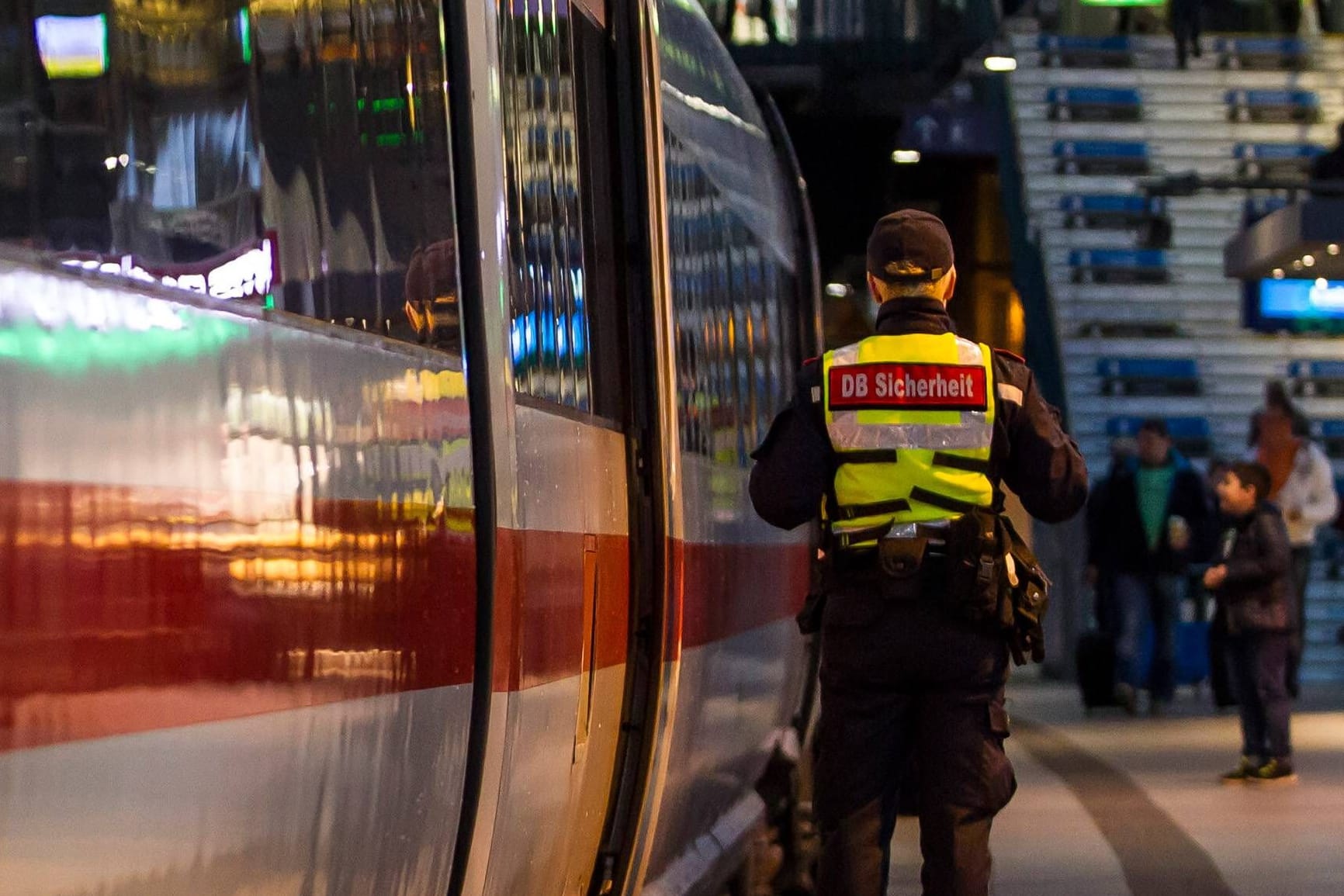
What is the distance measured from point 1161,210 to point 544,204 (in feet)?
78.7

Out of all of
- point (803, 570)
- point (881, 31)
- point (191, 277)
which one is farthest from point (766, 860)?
point (881, 31)

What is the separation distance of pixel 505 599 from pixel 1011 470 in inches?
79.4

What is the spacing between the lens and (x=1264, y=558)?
40.2 feet

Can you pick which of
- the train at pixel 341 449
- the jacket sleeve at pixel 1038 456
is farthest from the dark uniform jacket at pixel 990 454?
the train at pixel 341 449

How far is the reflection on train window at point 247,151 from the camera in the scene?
226cm

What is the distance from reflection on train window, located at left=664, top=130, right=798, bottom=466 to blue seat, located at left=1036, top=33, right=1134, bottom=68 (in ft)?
73.9

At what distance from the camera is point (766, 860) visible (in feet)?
28.1

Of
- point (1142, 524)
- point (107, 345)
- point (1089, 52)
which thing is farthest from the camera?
point (1089, 52)

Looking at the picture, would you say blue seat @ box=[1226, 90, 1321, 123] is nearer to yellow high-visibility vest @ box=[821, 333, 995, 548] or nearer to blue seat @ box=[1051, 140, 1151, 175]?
blue seat @ box=[1051, 140, 1151, 175]

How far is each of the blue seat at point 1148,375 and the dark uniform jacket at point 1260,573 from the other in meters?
15.2

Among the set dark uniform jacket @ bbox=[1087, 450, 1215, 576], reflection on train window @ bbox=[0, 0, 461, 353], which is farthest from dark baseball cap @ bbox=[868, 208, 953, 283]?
dark uniform jacket @ bbox=[1087, 450, 1215, 576]

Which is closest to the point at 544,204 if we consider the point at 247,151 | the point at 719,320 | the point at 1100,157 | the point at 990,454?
the point at 990,454

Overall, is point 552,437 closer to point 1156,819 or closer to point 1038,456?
point 1038,456

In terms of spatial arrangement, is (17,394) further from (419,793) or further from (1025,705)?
(1025,705)
